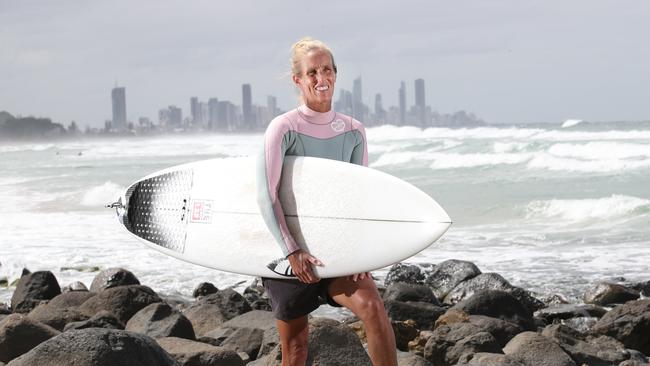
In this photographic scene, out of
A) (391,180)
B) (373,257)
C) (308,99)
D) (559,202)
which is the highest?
(308,99)

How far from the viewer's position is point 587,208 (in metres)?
15.8

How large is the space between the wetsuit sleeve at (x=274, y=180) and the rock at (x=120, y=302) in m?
3.73

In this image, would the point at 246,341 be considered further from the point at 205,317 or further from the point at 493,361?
the point at 493,361

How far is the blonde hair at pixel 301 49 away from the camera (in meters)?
3.12

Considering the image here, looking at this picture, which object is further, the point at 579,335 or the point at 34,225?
the point at 34,225

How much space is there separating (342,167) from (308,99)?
0.27 meters

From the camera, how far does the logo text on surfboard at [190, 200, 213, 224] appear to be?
359 cm

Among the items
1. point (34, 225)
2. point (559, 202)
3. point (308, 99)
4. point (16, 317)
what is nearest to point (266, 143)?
point (308, 99)

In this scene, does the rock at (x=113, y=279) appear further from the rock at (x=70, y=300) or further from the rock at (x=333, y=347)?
the rock at (x=333, y=347)

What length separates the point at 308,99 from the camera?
3.13 m

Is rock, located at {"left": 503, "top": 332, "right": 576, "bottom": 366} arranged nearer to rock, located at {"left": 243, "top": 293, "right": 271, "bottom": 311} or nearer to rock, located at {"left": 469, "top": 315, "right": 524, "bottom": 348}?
rock, located at {"left": 469, "top": 315, "right": 524, "bottom": 348}

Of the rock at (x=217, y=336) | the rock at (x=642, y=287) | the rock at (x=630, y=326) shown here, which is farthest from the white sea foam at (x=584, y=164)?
the rock at (x=217, y=336)

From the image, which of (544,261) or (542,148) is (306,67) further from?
(542,148)

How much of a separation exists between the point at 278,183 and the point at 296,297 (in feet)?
1.36
